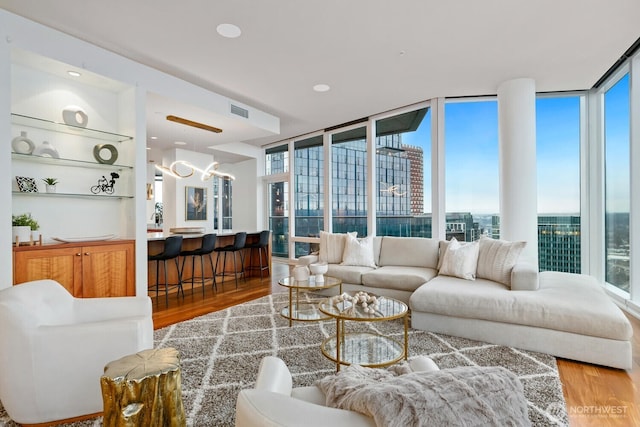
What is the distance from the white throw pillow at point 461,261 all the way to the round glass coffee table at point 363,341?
50.9 inches

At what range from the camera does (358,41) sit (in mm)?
3336

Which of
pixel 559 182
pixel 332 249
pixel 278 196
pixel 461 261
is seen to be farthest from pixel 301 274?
pixel 278 196

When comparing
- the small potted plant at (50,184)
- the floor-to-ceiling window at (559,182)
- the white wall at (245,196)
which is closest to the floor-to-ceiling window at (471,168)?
the floor-to-ceiling window at (559,182)

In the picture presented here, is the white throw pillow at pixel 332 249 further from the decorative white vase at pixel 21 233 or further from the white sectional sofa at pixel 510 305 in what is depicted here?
the decorative white vase at pixel 21 233

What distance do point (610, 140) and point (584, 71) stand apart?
1.06m

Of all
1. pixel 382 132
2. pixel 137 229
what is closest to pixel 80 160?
pixel 137 229

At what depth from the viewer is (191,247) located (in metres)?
5.46

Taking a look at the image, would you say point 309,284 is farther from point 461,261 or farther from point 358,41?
point 358,41

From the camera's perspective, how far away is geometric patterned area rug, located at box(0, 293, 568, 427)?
1946 millimetres

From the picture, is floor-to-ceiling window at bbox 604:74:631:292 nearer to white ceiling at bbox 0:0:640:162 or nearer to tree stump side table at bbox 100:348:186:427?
white ceiling at bbox 0:0:640:162

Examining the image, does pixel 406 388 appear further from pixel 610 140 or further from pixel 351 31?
pixel 610 140

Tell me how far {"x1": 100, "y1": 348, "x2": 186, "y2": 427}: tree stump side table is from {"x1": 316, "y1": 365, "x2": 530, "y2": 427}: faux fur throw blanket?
1.07 metres

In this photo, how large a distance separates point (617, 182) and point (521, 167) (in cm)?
127

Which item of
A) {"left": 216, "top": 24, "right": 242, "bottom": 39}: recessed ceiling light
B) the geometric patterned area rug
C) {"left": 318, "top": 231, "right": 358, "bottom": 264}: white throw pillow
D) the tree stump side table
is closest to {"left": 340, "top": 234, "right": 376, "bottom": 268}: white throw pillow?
{"left": 318, "top": 231, "right": 358, "bottom": 264}: white throw pillow
